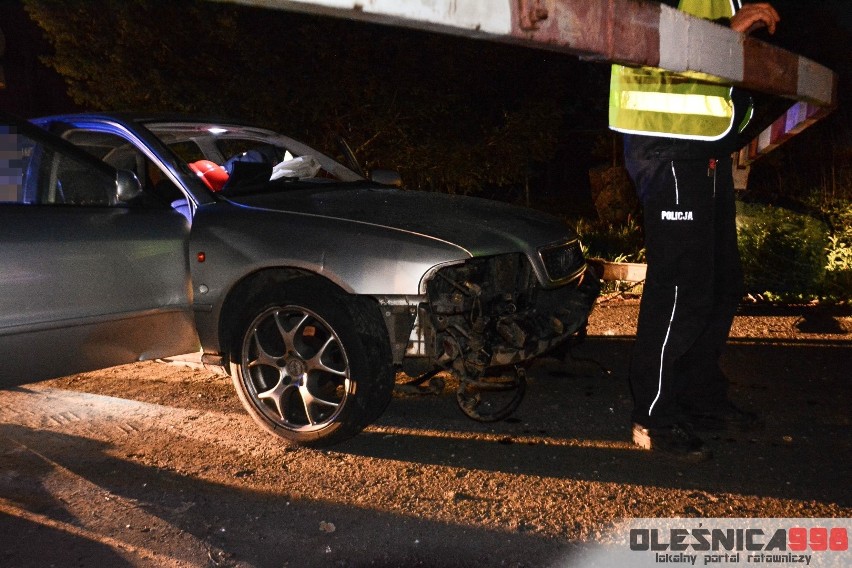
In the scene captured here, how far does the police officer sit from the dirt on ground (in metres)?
0.28

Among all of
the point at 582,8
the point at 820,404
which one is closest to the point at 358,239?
the point at 582,8

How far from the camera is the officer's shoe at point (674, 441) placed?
165 inches

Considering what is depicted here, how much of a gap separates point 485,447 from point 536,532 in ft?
3.27

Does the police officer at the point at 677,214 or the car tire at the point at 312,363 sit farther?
the car tire at the point at 312,363

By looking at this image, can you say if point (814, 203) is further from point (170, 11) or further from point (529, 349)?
point (170, 11)

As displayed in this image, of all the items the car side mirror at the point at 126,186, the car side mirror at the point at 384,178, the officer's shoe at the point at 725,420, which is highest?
the car side mirror at the point at 384,178

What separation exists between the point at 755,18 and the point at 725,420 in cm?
194

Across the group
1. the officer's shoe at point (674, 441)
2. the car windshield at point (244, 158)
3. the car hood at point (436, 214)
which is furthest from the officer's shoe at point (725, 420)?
the car windshield at point (244, 158)

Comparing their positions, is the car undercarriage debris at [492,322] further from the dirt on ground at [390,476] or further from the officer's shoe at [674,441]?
the officer's shoe at [674,441]

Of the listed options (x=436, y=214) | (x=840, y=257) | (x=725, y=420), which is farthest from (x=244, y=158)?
(x=840, y=257)

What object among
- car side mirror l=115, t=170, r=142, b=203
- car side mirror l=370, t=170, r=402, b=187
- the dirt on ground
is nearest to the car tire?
the dirt on ground

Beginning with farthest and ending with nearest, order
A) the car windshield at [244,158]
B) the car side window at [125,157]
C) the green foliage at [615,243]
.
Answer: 1. the green foliage at [615,243]
2. the car windshield at [244,158]
3. the car side window at [125,157]

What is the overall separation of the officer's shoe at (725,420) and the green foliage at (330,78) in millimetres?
5895

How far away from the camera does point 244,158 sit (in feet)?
17.6
